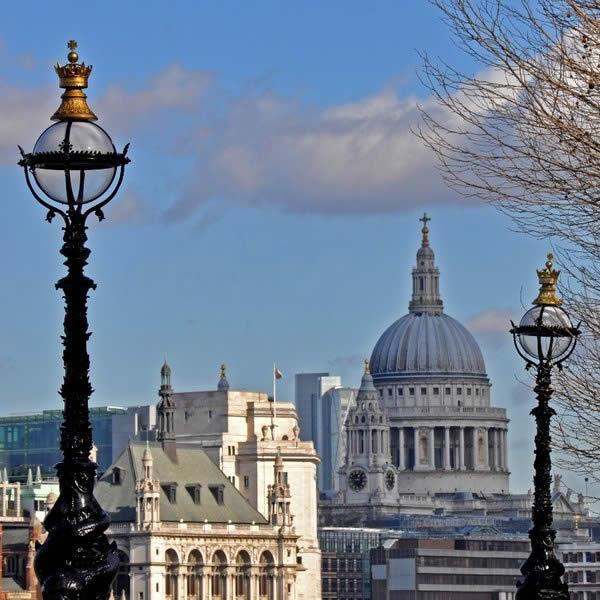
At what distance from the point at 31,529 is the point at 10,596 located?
3.81 meters

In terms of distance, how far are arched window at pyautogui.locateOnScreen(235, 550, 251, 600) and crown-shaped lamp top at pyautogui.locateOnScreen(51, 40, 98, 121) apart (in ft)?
514

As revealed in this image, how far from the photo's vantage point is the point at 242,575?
18400cm

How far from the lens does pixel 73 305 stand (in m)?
25.9

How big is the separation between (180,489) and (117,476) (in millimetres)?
4505

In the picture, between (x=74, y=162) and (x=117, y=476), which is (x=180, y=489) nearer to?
(x=117, y=476)

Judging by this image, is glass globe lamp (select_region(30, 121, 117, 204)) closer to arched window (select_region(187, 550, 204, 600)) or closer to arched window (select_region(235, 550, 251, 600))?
arched window (select_region(187, 550, 204, 600))

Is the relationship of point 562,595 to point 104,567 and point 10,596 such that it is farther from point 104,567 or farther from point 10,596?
point 10,596

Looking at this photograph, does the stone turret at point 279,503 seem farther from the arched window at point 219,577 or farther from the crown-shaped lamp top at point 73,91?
the crown-shaped lamp top at point 73,91

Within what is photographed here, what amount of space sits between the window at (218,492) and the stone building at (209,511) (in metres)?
0.06

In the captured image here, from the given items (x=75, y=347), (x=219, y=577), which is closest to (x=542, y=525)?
(x=75, y=347)

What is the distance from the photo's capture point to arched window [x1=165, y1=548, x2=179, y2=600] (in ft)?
582

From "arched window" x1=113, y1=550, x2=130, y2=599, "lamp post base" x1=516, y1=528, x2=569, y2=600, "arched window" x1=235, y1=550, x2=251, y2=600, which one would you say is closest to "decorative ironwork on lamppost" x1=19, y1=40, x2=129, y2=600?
"lamp post base" x1=516, y1=528, x2=569, y2=600

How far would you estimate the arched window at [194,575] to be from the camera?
179000mm

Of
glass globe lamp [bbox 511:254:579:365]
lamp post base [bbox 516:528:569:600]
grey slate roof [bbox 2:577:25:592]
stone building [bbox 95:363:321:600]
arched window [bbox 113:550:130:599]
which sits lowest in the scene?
lamp post base [bbox 516:528:569:600]
